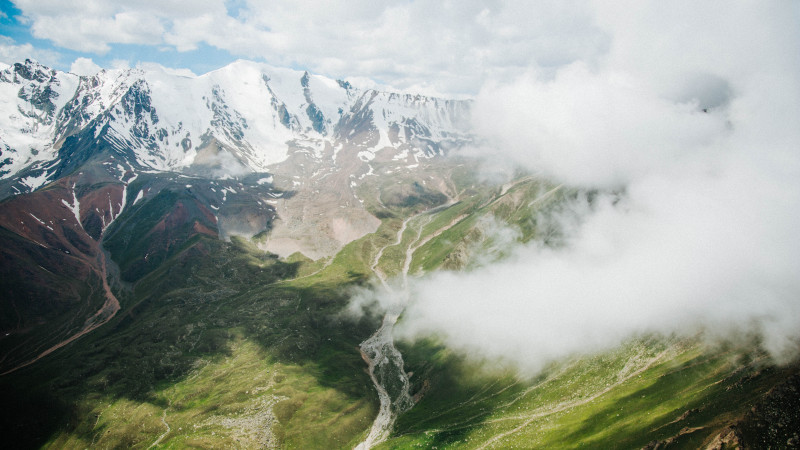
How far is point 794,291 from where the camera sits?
103 m

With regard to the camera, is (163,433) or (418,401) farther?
(418,401)

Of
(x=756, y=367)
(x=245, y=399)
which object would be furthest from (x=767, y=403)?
(x=245, y=399)

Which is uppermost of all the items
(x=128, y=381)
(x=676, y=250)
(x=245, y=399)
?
→ (x=128, y=381)

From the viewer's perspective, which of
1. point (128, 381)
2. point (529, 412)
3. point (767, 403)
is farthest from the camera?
point (128, 381)

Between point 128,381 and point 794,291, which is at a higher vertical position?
point 128,381

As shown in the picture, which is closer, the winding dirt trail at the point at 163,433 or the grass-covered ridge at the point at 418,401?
the grass-covered ridge at the point at 418,401

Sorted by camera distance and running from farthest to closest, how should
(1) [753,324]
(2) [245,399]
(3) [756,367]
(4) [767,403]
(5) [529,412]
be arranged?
1. (2) [245,399]
2. (5) [529,412]
3. (1) [753,324]
4. (3) [756,367]
5. (4) [767,403]

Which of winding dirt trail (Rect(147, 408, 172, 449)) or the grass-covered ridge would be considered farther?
winding dirt trail (Rect(147, 408, 172, 449))

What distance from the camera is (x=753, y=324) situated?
9831 centimetres

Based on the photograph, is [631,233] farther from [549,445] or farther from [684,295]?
[549,445]

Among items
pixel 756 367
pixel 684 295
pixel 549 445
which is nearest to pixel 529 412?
pixel 549 445

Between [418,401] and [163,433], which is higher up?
[163,433]

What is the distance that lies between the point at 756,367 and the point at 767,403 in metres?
22.2

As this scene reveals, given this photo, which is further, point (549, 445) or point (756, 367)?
point (549, 445)
